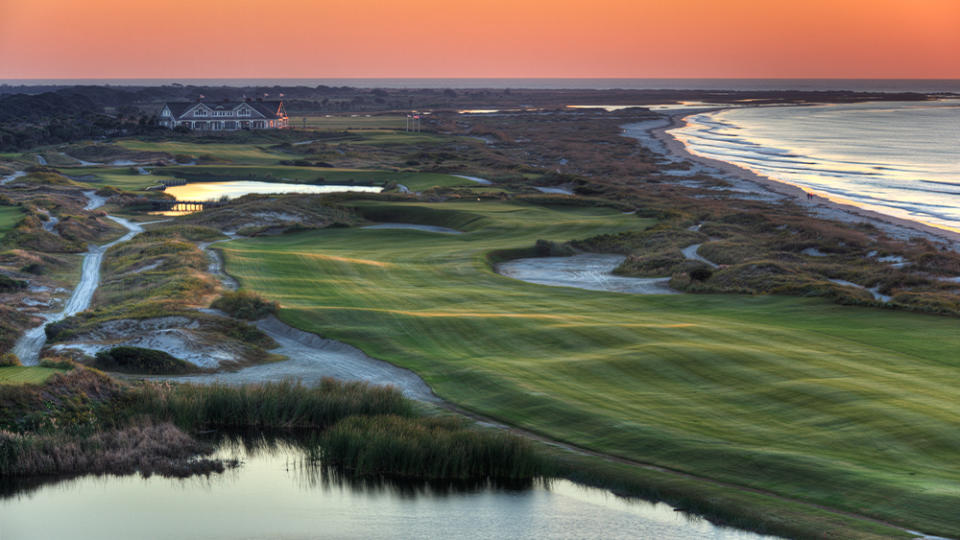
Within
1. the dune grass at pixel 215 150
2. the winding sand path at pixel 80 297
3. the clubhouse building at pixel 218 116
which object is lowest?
the winding sand path at pixel 80 297

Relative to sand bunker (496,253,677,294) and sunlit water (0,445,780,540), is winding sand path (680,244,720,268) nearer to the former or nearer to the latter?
sand bunker (496,253,677,294)

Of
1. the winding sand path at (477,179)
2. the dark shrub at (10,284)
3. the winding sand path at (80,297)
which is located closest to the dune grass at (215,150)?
the winding sand path at (477,179)

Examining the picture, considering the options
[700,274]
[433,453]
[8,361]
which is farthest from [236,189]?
[433,453]

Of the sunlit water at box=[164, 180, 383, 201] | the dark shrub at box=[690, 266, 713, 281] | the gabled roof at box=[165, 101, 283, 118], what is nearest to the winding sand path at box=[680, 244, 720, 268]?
the dark shrub at box=[690, 266, 713, 281]

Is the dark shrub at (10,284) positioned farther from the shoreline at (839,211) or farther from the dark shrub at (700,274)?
the shoreline at (839,211)

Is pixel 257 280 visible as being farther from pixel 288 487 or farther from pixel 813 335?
pixel 813 335

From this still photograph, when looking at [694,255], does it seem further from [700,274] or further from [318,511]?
[318,511]
